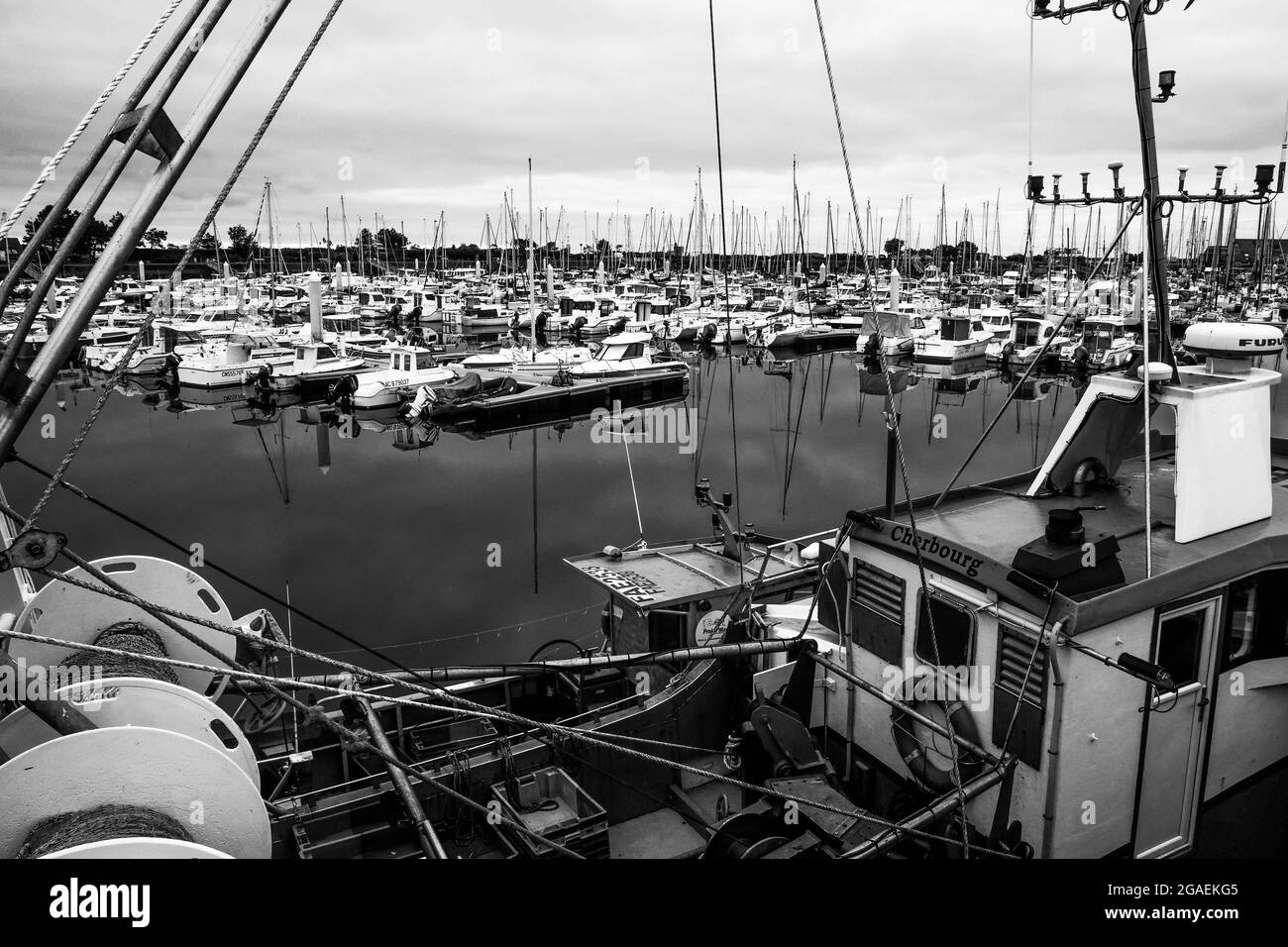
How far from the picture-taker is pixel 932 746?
8.87m

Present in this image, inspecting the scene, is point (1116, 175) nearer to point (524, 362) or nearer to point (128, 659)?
point (128, 659)

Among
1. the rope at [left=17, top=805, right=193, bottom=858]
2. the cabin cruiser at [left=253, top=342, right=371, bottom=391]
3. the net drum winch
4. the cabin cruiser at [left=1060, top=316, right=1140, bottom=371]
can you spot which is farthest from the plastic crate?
the cabin cruiser at [left=1060, top=316, right=1140, bottom=371]

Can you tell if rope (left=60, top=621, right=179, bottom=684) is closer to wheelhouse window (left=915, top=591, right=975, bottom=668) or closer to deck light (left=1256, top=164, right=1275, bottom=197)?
wheelhouse window (left=915, top=591, right=975, bottom=668)

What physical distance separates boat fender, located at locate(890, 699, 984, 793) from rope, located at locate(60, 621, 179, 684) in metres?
7.29

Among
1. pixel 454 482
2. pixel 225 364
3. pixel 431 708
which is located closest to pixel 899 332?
pixel 454 482

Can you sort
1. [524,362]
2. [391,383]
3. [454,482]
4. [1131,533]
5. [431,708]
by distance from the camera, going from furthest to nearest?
[524,362], [391,383], [454,482], [1131,533], [431,708]

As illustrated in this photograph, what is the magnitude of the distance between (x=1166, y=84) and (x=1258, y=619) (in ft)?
18.6

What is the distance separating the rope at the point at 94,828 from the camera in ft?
19.0

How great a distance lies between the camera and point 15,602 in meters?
10.8

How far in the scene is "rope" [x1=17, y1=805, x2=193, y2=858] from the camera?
579 centimetres

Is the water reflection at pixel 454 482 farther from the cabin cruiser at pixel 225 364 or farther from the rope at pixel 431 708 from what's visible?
the rope at pixel 431 708

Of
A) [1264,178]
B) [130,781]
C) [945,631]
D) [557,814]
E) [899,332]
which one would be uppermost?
[1264,178]
